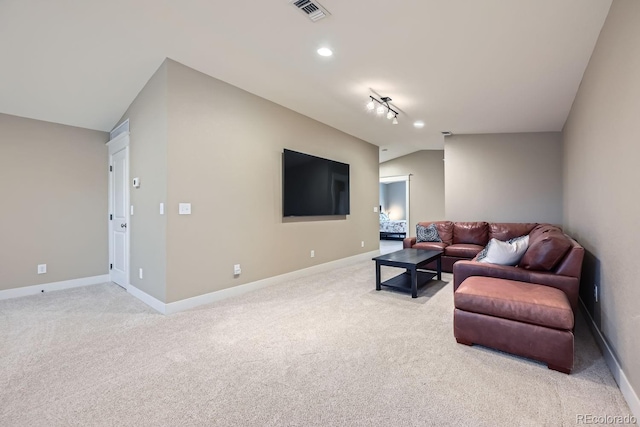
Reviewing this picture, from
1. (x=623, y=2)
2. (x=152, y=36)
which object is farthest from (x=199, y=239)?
(x=623, y=2)

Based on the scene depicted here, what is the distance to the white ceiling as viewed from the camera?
91.2 inches

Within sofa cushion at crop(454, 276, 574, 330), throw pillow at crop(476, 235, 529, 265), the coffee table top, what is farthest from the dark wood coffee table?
sofa cushion at crop(454, 276, 574, 330)

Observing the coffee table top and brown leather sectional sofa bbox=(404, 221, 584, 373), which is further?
the coffee table top

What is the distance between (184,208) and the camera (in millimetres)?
3254

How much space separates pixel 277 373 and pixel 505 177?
559 centimetres

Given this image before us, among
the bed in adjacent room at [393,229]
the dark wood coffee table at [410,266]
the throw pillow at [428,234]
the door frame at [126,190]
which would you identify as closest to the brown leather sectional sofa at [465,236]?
the throw pillow at [428,234]

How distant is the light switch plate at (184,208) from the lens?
10.6 ft

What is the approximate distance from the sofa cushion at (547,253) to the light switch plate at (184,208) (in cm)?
346

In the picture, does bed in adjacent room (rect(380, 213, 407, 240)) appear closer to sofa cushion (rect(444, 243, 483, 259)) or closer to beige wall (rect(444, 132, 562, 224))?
beige wall (rect(444, 132, 562, 224))

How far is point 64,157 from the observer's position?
4156 mm

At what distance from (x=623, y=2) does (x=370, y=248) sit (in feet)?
17.2

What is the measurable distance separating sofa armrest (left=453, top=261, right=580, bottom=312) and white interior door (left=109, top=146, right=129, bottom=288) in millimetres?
4153

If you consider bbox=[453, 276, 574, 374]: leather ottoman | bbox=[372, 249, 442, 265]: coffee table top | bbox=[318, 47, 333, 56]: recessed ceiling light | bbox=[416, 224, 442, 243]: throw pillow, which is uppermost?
bbox=[318, 47, 333, 56]: recessed ceiling light

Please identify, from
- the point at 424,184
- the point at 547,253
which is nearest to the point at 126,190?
the point at 547,253
